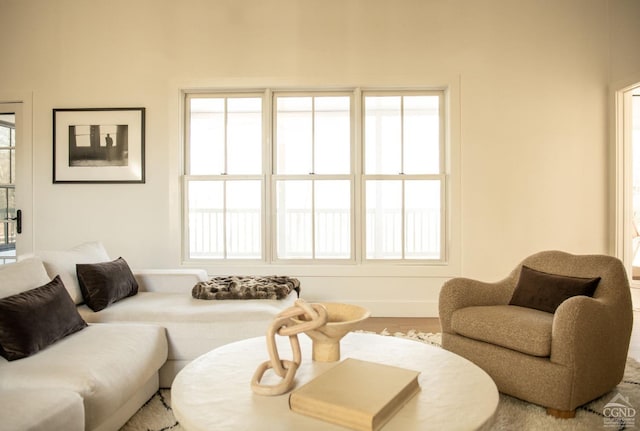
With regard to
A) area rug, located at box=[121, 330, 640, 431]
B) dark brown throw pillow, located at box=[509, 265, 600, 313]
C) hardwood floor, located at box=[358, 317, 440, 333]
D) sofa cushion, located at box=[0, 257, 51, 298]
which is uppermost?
sofa cushion, located at box=[0, 257, 51, 298]

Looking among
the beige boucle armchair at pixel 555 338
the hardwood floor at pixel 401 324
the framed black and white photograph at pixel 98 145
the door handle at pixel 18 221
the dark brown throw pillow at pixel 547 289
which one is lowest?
the hardwood floor at pixel 401 324

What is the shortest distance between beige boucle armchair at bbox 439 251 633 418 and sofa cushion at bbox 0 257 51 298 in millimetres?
2235

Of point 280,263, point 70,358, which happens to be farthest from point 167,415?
point 280,263

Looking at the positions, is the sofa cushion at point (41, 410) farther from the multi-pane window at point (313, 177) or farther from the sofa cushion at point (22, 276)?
the multi-pane window at point (313, 177)

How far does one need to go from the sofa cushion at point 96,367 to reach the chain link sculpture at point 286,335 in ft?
2.33

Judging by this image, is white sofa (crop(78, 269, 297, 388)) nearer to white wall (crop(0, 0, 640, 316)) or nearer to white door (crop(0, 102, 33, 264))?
white wall (crop(0, 0, 640, 316))

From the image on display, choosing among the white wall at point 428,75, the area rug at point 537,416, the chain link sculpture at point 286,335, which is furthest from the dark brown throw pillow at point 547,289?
the chain link sculpture at point 286,335

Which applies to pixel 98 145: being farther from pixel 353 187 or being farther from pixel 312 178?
pixel 353 187

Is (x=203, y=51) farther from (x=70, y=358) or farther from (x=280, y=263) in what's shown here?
(x=70, y=358)

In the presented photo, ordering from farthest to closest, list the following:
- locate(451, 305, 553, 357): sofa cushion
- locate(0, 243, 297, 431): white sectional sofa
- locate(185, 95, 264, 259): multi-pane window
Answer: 1. locate(185, 95, 264, 259): multi-pane window
2. locate(451, 305, 553, 357): sofa cushion
3. locate(0, 243, 297, 431): white sectional sofa

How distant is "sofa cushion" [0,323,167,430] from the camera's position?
4.81 ft

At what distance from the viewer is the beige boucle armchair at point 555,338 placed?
1.87 metres

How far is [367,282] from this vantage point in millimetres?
3801

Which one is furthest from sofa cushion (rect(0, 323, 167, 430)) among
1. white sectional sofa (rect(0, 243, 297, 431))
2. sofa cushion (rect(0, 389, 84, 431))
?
sofa cushion (rect(0, 389, 84, 431))
